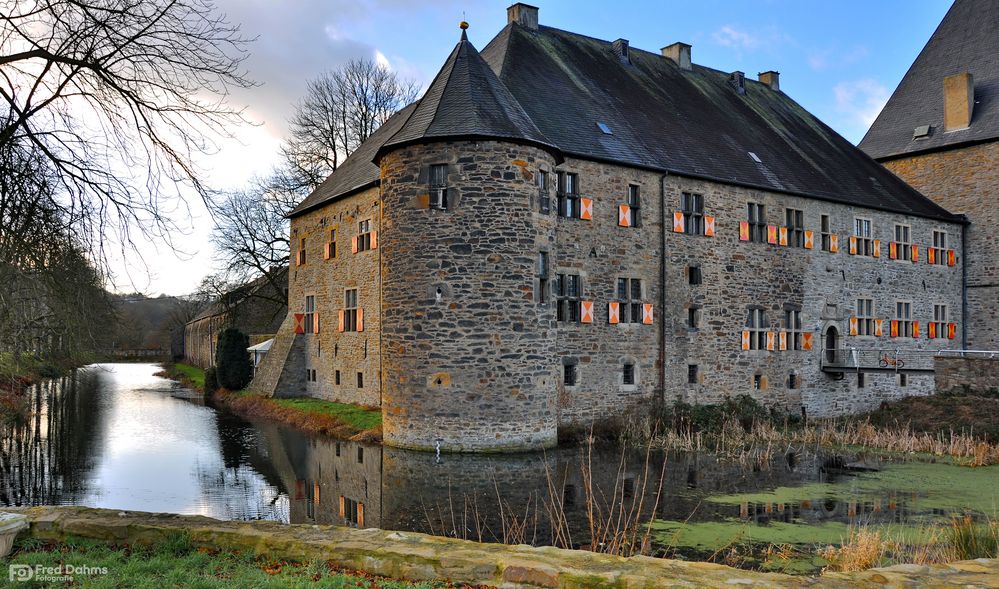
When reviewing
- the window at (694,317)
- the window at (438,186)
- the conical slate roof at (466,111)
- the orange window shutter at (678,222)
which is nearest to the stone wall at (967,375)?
the window at (694,317)

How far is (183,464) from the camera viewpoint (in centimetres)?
1352

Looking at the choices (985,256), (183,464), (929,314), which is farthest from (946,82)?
(183,464)

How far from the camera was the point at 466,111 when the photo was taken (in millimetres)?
15266

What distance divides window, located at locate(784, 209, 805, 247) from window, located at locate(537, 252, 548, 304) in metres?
9.45

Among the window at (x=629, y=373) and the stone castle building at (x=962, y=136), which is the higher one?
the stone castle building at (x=962, y=136)

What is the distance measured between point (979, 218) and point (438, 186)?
2166cm

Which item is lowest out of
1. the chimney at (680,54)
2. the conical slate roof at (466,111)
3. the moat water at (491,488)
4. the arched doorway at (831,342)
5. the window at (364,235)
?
the moat water at (491,488)

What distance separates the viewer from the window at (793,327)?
21.9 metres

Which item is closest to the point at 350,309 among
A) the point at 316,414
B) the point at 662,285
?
the point at 316,414

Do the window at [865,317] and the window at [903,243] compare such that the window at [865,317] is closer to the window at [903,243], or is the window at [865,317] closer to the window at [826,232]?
the window at [903,243]

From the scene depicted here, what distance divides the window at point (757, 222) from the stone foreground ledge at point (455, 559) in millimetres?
15867

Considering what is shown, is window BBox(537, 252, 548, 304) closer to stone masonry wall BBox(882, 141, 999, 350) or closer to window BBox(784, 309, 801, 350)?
window BBox(784, 309, 801, 350)

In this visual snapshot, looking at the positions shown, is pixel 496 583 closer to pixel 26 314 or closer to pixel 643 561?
pixel 643 561

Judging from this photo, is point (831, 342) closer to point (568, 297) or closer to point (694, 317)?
point (694, 317)
